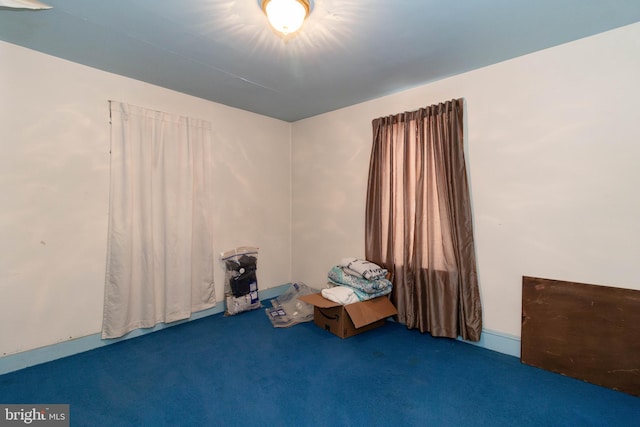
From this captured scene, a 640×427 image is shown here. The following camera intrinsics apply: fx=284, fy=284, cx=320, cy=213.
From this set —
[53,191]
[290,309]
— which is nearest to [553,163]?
[290,309]

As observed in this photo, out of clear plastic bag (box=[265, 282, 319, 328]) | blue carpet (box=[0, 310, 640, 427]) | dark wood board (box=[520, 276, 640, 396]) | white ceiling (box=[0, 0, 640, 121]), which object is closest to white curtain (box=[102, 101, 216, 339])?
blue carpet (box=[0, 310, 640, 427])

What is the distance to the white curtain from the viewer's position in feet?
8.55

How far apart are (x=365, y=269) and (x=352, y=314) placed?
1.49 feet

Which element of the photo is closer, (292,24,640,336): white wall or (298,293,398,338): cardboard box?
(292,24,640,336): white wall

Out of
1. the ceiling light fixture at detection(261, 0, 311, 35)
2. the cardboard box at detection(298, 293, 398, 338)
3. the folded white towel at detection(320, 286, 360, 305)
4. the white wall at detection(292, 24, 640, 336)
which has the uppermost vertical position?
the ceiling light fixture at detection(261, 0, 311, 35)

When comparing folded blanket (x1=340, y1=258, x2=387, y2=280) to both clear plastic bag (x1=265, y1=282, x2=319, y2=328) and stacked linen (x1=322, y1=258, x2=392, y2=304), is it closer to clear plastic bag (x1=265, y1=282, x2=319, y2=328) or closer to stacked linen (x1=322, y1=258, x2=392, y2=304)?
stacked linen (x1=322, y1=258, x2=392, y2=304)

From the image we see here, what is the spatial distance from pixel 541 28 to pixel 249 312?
12.0 ft

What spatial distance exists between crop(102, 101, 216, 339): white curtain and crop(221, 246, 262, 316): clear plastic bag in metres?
0.19

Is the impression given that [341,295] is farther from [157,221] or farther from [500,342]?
[157,221]

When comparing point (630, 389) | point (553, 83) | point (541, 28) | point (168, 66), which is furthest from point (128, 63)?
point (630, 389)

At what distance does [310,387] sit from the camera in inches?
77.7

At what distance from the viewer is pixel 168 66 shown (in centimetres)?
244

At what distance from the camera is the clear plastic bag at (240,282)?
3.30 m

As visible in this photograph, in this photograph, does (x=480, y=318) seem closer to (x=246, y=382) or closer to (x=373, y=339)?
(x=373, y=339)
